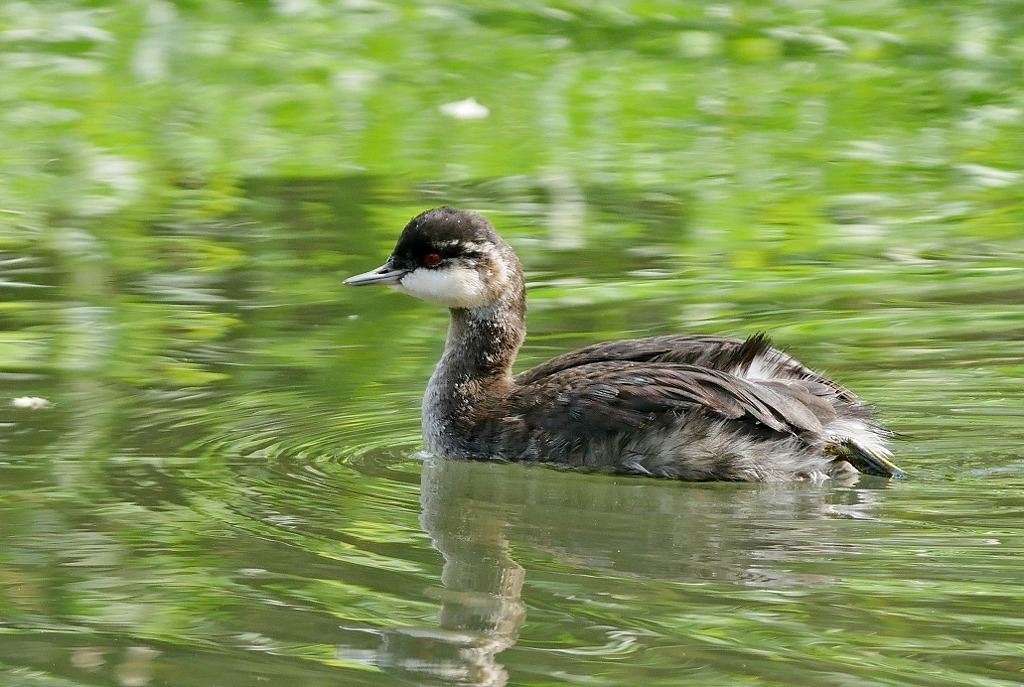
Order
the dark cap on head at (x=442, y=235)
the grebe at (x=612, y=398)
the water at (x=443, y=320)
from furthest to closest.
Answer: the dark cap on head at (x=442, y=235) → the grebe at (x=612, y=398) → the water at (x=443, y=320)

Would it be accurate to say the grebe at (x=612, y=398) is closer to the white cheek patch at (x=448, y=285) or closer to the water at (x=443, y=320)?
the white cheek patch at (x=448, y=285)

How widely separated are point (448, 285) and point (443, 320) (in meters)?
1.59

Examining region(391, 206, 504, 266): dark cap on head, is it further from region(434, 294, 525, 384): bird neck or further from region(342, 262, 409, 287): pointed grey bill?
region(434, 294, 525, 384): bird neck

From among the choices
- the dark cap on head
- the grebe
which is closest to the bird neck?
the grebe

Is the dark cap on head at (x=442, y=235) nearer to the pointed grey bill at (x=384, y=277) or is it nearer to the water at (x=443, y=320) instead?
the pointed grey bill at (x=384, y=277)

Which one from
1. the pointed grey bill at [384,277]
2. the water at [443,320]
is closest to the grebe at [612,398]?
the pointed grey bill at [384,277]

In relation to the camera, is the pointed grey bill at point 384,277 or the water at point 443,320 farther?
the pointed grey bill at point 384,277

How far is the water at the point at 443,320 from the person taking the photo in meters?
4.92

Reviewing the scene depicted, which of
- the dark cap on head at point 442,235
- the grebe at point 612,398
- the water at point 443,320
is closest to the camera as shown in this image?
the water at point 443,320

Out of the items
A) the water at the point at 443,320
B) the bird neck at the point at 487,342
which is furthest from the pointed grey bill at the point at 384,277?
the water at the point at 443,320

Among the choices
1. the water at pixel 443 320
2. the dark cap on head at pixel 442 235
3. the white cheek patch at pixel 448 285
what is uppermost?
the dark cap on head at pixel 442 235

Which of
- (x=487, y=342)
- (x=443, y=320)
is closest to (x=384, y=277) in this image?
(x=487, y=342)

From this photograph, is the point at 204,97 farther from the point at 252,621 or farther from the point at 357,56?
the point at 252,621

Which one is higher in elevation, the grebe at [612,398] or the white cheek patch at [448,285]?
the white cheek patch at [448,285]
